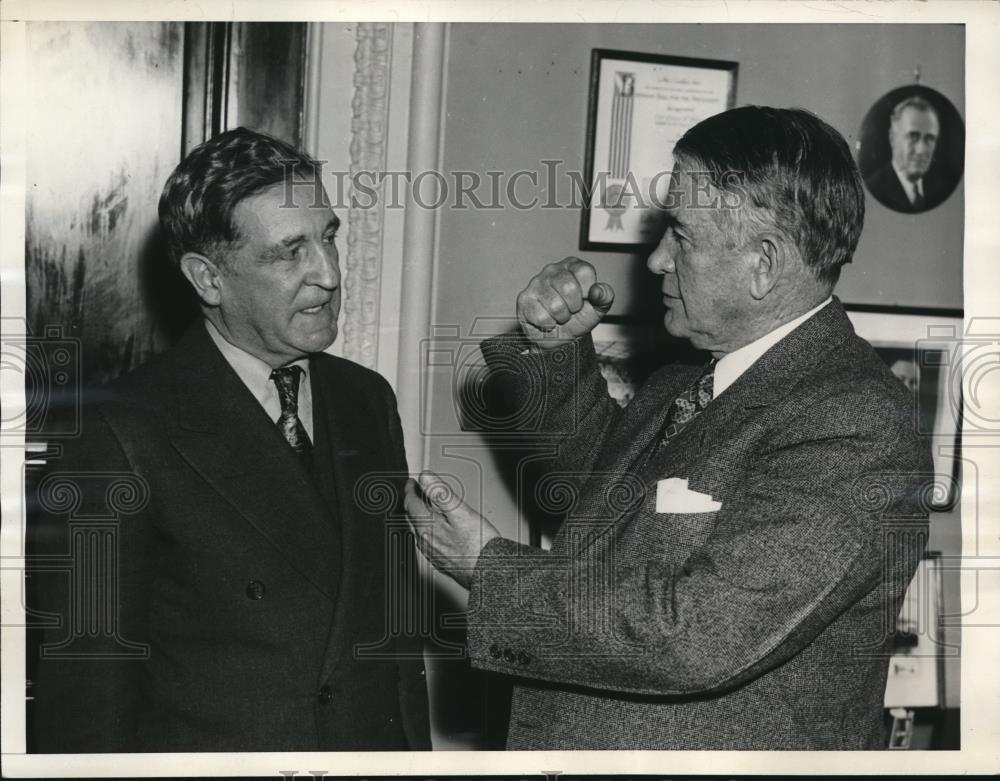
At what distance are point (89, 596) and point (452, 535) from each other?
1.90 ft

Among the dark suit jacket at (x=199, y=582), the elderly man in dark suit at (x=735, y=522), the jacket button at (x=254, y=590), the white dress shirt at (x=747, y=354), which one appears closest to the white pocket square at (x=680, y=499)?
the elderly man in dark suit at (x=735, y=522)

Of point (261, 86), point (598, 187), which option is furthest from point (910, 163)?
point (261, 86)

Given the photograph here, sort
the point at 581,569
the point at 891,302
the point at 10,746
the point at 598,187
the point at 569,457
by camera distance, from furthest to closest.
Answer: the point at 891,302 < the point at 598,187 < the point at 569,457 < the point at 10,746 < the point at 581,569

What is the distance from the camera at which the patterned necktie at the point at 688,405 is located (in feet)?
4.97

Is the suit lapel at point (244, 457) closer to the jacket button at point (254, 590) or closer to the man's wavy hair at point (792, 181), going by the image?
the jacket button at point (254, 590)

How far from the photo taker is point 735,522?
132cm

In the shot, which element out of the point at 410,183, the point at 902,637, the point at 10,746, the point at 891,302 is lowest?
the point at 10,746

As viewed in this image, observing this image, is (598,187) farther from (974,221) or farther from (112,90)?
(112,90)

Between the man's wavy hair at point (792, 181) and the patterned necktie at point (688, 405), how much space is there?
228mm

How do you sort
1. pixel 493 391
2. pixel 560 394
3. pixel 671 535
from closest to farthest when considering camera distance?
pixel 671 535, pixel 560 394, pixel 493 391

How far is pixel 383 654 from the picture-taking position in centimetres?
161

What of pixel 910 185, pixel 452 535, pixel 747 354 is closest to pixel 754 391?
pixel 747 354

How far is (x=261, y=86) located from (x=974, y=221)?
49.5 inches

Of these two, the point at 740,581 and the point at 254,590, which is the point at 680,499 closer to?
the point at 740,581
